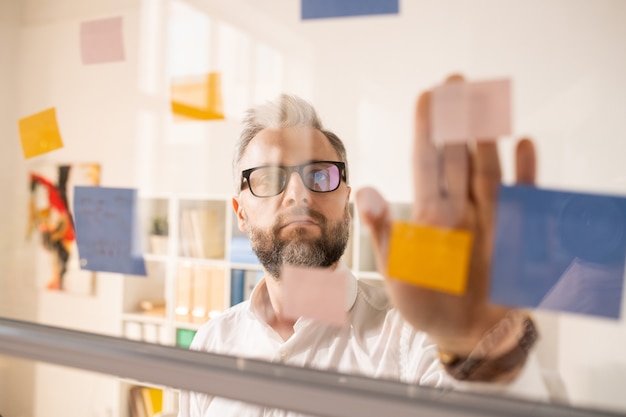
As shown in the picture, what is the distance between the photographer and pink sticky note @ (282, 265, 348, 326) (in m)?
0.70

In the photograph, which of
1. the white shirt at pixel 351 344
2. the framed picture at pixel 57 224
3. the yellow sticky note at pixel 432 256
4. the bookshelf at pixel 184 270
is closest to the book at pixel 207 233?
the bookshelf at pixel 184 270

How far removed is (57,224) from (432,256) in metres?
0.78

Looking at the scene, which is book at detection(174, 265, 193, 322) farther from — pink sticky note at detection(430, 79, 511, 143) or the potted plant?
pink sticky note at detection(430, 79, 511, 143)

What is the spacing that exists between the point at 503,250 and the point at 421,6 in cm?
35

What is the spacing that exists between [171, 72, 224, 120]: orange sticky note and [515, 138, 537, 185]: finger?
18.8 inches

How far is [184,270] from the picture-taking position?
0.89 m

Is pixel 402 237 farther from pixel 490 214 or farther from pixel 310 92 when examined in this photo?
pixel 310 92

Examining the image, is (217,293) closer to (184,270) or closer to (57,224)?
(184,270)

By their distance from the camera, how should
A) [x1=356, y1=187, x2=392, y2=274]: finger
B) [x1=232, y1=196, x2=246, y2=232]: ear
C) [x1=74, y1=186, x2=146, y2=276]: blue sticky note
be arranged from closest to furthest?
[x1=356, y1=187, x2=392, y2=274]: finger, [x1=232, y1=196, x2=246, y2=232]: ear, [x1=74, y1=186, x2=146, y2=276]: blue sticky note

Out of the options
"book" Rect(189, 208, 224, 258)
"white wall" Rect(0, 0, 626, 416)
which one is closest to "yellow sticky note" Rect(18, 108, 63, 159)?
"white wall" Rect(0, 0, 626, 416)

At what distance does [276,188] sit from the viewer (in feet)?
2.49

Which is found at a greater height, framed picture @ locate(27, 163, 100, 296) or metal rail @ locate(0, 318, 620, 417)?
framed picture @ locate(27, 163, 100, 296)

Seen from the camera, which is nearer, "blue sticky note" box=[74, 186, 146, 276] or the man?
the man

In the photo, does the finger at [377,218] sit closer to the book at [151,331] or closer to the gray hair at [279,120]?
the gray hair at [279,120]
